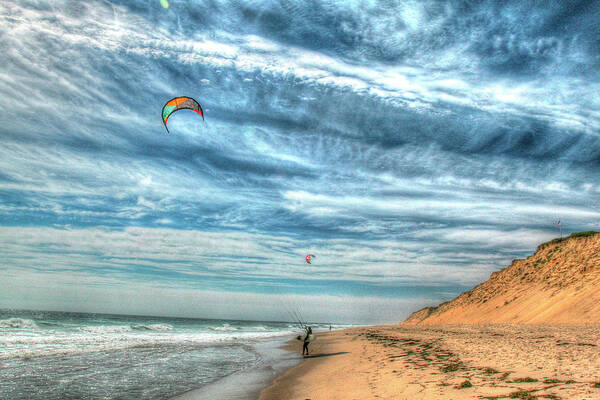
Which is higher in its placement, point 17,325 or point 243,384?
point 243,384

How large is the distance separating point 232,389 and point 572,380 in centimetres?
917

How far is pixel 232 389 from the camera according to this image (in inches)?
460

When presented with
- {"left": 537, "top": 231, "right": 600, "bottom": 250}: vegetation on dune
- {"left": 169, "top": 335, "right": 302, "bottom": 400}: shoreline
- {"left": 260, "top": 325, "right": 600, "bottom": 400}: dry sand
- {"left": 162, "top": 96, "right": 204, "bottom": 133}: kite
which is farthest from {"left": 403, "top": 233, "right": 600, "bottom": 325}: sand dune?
{"left": 162, "top": 96, "right": 204, "bottom": 133}: kite

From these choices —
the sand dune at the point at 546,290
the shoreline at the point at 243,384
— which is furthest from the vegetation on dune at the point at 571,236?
the shoreline at the point at 243,384

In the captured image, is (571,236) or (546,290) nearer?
(546,290)

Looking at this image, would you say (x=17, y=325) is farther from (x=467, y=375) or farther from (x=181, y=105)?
(x=467, y=375)

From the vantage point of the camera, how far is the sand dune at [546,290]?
26688 millimetres

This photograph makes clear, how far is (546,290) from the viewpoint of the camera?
34.9 m

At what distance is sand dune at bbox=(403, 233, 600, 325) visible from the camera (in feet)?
87.6

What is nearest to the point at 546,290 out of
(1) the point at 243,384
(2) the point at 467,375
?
(2) the point at 467,375

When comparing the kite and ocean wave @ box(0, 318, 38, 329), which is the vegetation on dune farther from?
ocean wave @ box(0, 318, 38, 329)

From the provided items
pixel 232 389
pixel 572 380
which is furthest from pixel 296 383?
pixel 572 380

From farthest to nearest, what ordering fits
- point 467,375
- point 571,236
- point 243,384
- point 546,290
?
point 571,236 < point 546,290 < point 243,384 < point 467,375

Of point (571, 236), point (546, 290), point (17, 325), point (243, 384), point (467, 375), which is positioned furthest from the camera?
point (17, 325)
